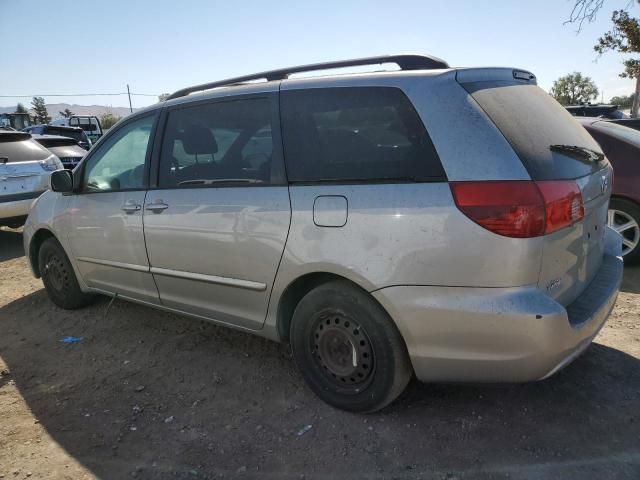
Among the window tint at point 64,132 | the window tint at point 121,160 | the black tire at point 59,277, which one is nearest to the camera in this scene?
the window tint at point 121,160

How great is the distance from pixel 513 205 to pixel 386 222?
56 cm

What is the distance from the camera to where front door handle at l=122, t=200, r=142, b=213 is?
11.3 feet

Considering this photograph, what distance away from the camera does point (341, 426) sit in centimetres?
263

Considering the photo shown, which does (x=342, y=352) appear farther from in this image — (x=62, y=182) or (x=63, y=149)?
(x=63, y=149)

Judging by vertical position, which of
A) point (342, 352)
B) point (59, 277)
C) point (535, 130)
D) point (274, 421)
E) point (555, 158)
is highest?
point (535, 130)

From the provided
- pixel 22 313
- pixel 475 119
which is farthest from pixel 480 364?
pixel 22 313

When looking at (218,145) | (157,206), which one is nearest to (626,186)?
(218,145)

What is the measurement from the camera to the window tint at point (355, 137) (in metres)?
2.34

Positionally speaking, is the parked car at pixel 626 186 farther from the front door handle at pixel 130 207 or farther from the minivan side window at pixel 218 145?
the front door handle at pixel 130 207

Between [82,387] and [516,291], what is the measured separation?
2.71m

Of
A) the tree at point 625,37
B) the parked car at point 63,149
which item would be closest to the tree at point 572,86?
the tree at point 625,37

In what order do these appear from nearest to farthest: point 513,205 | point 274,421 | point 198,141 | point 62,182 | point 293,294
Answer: point 513,205, point 274,421, point 293,294, point 198,141, point 62,182

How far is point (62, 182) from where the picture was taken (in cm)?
400

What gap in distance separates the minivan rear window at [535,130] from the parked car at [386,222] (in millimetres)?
11
